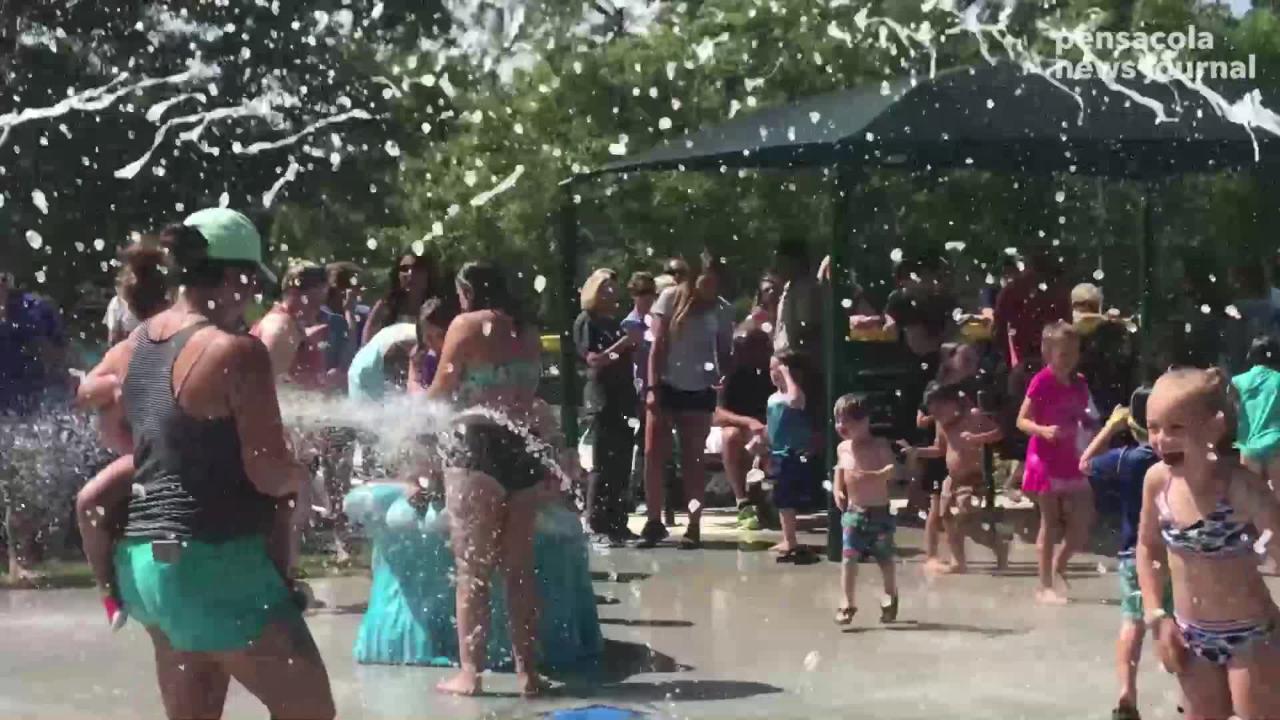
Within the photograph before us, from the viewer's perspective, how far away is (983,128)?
942cm

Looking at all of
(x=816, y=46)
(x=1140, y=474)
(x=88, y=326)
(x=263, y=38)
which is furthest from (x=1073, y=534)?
(x=816, y=46)

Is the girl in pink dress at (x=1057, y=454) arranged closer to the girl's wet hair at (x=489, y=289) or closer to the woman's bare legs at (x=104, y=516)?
the girl's wet hair at (x=489, y=289)

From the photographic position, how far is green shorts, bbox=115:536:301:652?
4059 millimetres

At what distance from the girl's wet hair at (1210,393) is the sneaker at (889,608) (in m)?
3.10

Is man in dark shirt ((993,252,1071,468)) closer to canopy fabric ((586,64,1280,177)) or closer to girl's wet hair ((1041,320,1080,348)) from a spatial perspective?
canopy fabric ((586,64,1280,177))

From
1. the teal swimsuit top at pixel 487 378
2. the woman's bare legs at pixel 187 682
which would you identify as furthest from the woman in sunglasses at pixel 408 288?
the woman's bare legs at pixel 187 682

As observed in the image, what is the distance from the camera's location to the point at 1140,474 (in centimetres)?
593

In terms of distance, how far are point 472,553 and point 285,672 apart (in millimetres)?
2221

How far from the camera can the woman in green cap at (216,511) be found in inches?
160

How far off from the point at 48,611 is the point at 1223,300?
664 cm

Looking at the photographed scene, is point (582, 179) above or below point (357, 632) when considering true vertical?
above

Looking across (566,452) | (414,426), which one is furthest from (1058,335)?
(414,426)

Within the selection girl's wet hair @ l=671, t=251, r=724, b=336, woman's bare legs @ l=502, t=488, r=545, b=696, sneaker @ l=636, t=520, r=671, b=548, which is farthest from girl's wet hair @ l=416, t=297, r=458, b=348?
sneaker @ l=636, t=520, r=671, b=548

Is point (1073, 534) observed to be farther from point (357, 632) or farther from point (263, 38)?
point (263, 38)
